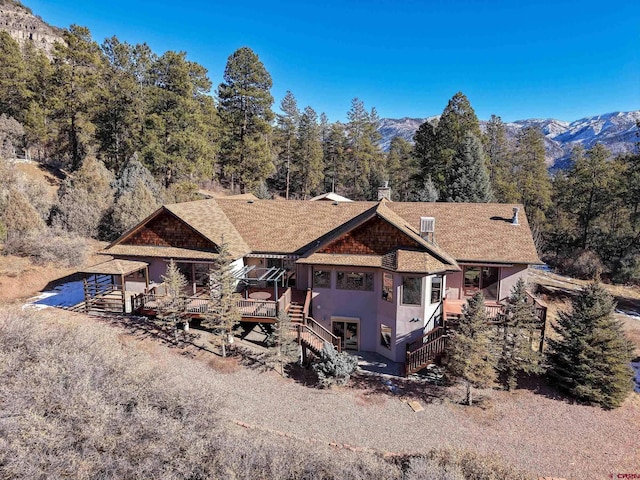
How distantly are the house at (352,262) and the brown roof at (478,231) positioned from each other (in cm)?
6

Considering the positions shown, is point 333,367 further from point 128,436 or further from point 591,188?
point 591,188

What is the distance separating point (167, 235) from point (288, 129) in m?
45.2

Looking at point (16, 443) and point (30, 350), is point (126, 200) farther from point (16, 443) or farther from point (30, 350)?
point (16, 443)

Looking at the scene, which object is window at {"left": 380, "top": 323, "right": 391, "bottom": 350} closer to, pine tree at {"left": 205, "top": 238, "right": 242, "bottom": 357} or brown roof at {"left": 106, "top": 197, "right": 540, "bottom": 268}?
brown roof at {"left": 106, "top": 197, "right": 540, "bottom": 268}

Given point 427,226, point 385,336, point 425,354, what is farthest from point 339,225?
point 425,354

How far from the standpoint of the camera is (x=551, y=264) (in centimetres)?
4100

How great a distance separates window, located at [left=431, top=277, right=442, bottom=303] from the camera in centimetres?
1688

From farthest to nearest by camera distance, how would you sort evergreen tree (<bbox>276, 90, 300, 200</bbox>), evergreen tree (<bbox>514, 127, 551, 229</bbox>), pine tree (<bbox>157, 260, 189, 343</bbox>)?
1. evergreen tree (<bbox>276, 90, 300, 200</bbox>)
2. evergreen tree (<bbox>514, 127, 551, 229</bbox>)
3. pine tree (<bbox>157, 260, 189, 343</bbox>)

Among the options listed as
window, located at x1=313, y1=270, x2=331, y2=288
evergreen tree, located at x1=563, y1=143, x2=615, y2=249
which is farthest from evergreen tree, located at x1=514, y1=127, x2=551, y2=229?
window, located at x1=313, y1=270, x2=331, y2=288

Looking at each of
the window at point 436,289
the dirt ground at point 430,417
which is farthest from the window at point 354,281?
the dirt ground at point 430,417

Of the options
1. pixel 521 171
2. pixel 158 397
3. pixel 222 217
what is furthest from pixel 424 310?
pixel 521 171

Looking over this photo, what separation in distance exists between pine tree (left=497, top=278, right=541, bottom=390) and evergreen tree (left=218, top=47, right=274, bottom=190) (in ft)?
103

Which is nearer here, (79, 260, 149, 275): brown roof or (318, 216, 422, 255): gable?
(318, 216, 422, 255): gable

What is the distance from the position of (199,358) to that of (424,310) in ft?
34.9
